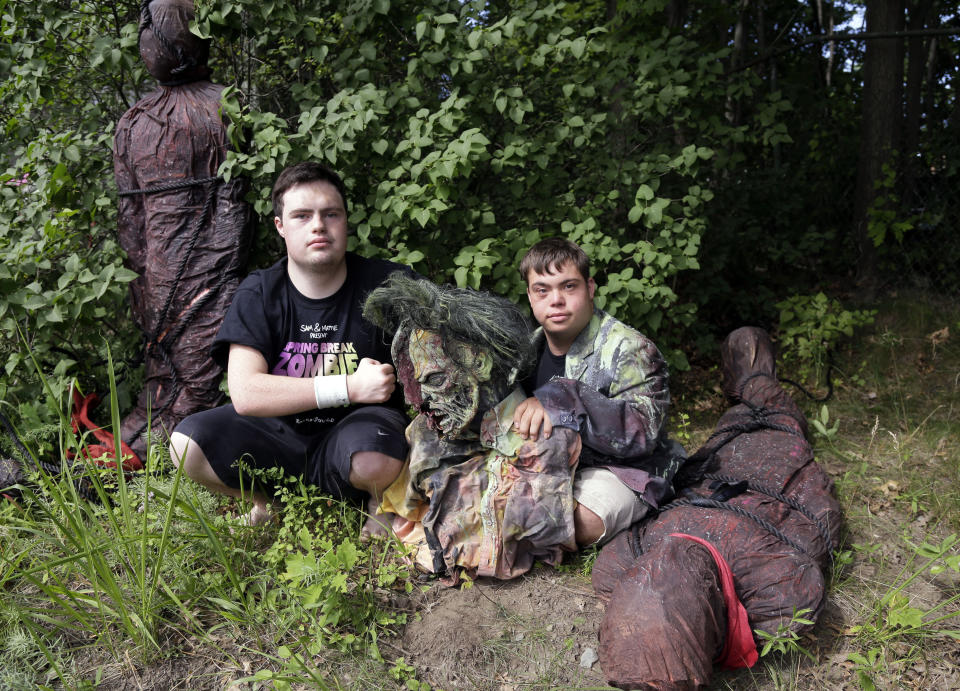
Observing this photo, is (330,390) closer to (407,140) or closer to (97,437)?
(407,140)

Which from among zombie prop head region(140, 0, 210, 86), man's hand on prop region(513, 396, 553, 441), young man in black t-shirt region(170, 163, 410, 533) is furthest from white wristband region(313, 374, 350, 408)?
zombie prop head region(140, 0, 210, 86)

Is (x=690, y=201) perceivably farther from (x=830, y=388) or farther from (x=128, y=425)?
(x=128, y=425)

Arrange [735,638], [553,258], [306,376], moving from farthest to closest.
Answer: [306,376], [553,258], [735,638]

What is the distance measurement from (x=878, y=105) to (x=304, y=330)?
476 cm

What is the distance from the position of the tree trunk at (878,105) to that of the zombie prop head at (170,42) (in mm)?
4707

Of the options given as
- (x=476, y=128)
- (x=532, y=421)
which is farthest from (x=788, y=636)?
(x=476, y=128)

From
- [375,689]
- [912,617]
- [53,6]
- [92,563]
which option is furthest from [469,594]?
[53,6]

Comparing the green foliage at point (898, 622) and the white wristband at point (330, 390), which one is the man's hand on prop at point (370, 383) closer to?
the white wristband at point (330, 390)

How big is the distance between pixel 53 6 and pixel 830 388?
471 centimetres

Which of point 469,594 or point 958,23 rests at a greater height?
point 958,23

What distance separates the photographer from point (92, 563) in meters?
2.05

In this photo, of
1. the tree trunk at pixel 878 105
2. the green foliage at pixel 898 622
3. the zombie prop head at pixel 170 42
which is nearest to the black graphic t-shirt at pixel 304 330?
the zombie prop head at pixel 170 42

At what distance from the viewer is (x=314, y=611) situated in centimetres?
220

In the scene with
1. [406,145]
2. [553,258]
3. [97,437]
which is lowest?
[97,437]
